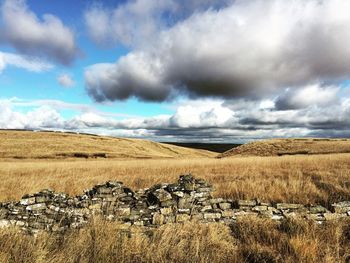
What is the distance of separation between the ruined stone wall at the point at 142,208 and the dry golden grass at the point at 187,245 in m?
0.93

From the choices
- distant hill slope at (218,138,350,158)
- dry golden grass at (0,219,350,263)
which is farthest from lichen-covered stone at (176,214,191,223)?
distant hill slope at (218,138,350,158)

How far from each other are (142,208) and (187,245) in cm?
266

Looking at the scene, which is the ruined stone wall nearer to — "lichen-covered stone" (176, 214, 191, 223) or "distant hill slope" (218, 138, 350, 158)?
"lichen-covered stone" (176, 214, 191, 223)

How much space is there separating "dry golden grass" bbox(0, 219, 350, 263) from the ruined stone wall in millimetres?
935

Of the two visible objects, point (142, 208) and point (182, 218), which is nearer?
point (182, 218)

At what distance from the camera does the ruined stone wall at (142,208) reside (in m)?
7.80

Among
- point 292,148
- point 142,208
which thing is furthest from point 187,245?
point 292,148

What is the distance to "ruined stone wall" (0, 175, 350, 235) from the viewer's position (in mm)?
7797

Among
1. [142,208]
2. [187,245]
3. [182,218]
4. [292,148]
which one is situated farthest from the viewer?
[292,148]

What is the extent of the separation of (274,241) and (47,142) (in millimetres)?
75427

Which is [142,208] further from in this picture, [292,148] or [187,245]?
[292,148]

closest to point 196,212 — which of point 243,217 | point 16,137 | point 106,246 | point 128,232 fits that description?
point 243,217

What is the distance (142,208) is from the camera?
8.38 meters

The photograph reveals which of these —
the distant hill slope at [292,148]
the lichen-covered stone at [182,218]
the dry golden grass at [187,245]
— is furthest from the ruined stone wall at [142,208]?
the distant hill slope at [292,148]
